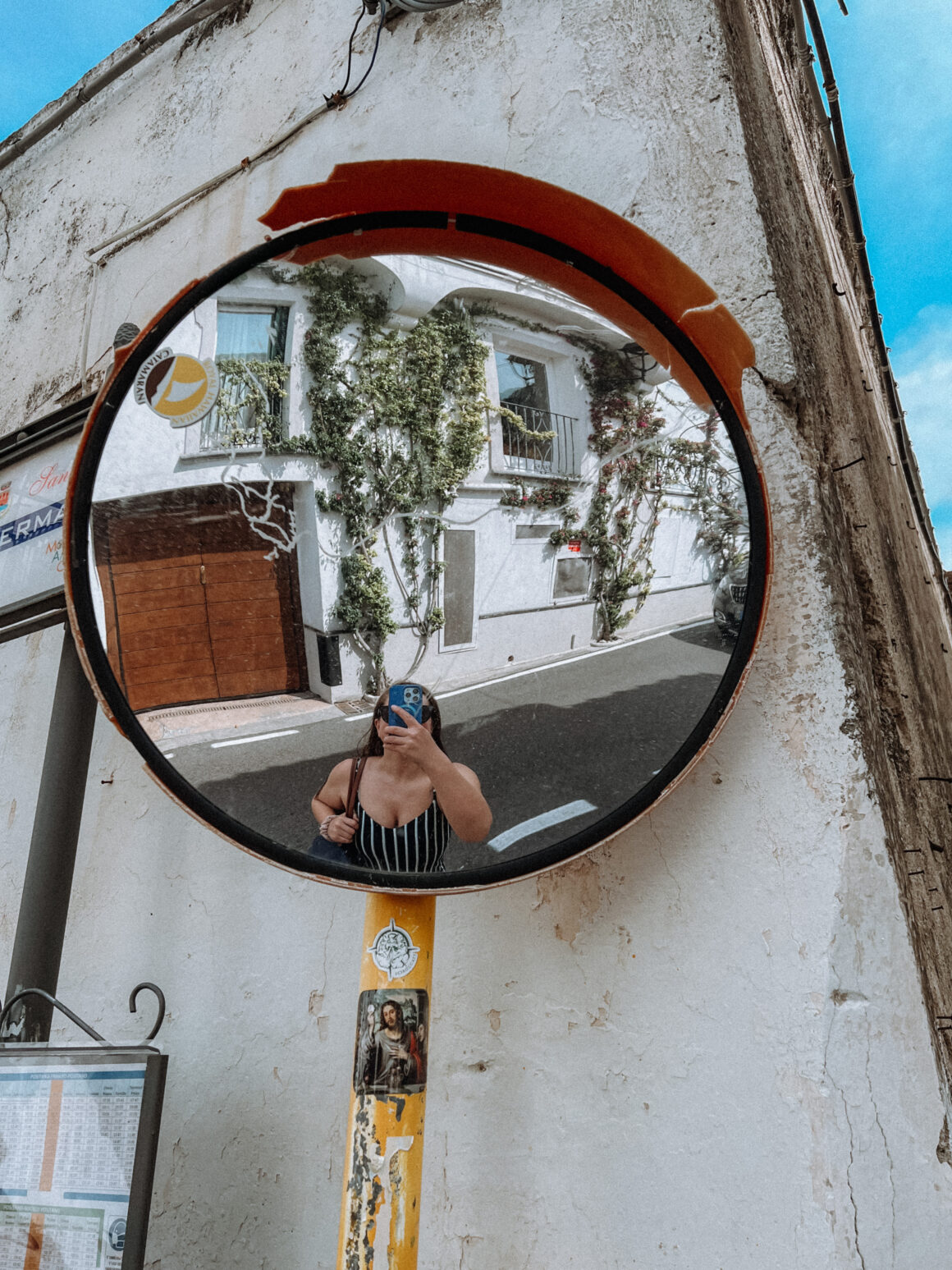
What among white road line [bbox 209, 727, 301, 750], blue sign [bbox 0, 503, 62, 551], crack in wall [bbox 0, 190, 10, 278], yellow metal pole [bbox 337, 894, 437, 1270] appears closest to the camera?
yellow metal pole [bbox 337, 894, 437, 1270]

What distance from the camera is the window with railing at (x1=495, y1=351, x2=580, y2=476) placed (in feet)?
2.93

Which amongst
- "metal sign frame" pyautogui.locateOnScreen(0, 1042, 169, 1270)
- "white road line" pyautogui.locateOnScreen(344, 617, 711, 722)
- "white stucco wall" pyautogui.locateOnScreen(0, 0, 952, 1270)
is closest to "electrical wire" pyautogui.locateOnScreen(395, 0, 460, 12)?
"white stucco wall" pyautogui.locateOnScreen(0, 0, 952, 1270)

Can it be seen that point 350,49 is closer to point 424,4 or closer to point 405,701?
point 424,4

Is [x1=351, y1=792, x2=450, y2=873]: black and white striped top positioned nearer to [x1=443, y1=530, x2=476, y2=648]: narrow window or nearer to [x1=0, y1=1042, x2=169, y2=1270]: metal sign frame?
[x1=443, y1=530, x2=476, y2=648]: narrow window

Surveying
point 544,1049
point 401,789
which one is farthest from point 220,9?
point 544,1049

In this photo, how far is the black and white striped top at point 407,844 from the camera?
914 millimetres

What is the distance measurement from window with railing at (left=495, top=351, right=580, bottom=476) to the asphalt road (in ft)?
0.78

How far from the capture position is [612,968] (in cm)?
103

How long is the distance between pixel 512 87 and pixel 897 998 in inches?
66.8

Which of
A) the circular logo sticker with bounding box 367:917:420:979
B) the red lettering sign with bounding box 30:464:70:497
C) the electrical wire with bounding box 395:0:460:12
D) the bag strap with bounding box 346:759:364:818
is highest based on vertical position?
the electrical wire with bounding box 395:0:460:12

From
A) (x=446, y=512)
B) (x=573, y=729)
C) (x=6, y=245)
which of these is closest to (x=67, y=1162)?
(x=573, y=729)

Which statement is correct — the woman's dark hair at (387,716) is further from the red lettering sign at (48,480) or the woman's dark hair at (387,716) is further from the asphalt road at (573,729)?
the red lettering sign at (48,480)

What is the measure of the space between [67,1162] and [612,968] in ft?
2.61

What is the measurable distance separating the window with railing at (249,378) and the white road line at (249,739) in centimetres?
37
